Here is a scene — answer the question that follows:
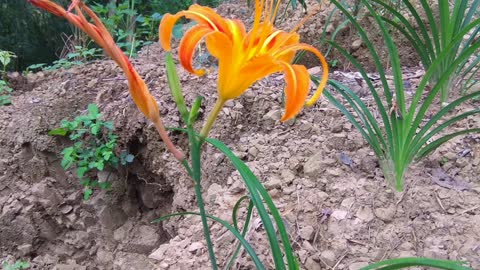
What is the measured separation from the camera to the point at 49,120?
7.62 ft

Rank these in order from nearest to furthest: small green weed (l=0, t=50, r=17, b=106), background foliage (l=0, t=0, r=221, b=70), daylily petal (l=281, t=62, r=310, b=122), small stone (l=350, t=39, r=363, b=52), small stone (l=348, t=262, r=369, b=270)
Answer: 1. daylily petal (l=281, t=62, r=310, b=122)
2. small stone (l=348, t=262, r=369, b=270)
3. small green weed (l=0, t=50, r=17, b=106)
4. small stone (l=350, t=39, r=363, b=52)
5. background foliage (l=0, t=0, r=221, b=70)

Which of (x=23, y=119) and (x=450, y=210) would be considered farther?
(x=23, y=119)

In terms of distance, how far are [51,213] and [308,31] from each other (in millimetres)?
1646

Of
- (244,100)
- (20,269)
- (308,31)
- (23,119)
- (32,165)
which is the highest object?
(308,31)

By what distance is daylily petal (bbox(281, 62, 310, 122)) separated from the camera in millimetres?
764

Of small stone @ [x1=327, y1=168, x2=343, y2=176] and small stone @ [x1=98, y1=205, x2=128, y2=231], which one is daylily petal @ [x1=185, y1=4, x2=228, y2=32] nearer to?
small stone @ [x1=327, y1=168, x2=343, y2=176]

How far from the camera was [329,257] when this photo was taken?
4.67ft

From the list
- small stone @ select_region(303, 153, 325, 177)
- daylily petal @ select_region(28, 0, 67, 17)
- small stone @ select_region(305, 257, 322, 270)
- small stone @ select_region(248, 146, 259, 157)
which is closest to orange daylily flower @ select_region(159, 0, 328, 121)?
daylily petal @ select_region(28, 0, 67, 17)

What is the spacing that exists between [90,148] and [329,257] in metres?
1.26

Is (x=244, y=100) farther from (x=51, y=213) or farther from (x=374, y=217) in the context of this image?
(x=51, y=213)

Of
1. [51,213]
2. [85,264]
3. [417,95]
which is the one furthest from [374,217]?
[51,213]

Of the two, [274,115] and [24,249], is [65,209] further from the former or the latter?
[274,115]

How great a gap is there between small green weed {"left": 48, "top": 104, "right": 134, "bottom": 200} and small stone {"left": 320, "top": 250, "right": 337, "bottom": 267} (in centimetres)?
104

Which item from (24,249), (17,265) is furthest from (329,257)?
(24,249)
